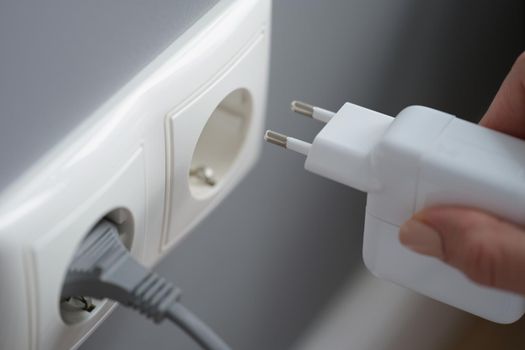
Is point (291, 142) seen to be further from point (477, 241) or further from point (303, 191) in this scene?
point (303, 191)

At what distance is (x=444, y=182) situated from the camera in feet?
0.95

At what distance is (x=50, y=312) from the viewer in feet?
0.95

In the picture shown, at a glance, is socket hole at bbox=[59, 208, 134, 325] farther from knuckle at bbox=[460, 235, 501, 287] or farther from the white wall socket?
knuckle at bbox=[460, 235, 501, 287]

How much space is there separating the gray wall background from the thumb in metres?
0.15

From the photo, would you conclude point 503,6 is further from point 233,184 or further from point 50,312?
A: point 50,312

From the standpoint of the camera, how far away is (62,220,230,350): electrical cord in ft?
0.97

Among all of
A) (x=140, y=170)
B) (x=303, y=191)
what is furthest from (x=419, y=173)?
(x=303, y=191)

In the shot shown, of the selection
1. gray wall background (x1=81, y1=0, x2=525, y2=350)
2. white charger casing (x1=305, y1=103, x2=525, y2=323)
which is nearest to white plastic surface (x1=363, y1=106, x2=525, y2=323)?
white charger casing (x1=305, y1=103, x2=525, y2=323)

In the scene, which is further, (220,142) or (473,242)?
(220,142)

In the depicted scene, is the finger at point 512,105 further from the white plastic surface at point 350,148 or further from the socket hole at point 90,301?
the socket hole at point 90,301

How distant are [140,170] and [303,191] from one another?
0.79ft

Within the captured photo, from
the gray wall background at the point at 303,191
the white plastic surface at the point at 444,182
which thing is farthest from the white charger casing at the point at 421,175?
the gray wall background at the point at 303,191

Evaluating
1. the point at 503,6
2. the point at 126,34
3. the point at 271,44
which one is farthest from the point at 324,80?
the point at 503,6

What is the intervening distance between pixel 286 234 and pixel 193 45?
24cm
